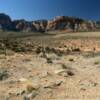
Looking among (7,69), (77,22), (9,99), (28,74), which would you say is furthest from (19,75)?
(77,22)

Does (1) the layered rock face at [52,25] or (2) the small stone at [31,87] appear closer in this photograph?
(2) the small stone at [31,87]

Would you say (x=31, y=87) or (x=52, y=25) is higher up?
(x=31, y=87)

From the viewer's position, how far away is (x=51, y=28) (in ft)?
604

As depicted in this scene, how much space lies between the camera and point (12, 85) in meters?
12.3

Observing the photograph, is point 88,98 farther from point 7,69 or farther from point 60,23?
point 60,23

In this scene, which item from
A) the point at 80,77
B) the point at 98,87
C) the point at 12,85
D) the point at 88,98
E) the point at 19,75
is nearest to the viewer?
the point at 88,98

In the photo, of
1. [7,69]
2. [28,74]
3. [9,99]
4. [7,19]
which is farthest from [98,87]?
[7,19]

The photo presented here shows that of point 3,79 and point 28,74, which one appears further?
point 28,74

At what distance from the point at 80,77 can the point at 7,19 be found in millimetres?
187763

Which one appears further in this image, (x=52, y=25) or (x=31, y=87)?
(x=52, y=25)

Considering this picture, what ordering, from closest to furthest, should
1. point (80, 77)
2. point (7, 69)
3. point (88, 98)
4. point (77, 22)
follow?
point (88, 98), point (80, 77), point (7, 69), point (77, 22)

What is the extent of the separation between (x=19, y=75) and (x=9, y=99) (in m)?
4.11

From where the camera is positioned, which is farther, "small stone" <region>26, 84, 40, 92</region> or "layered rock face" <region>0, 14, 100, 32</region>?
"layered rock face" <region>0, 14, 100, 32</region>

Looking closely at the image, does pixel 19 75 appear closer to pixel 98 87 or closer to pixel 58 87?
pixel 58 87
